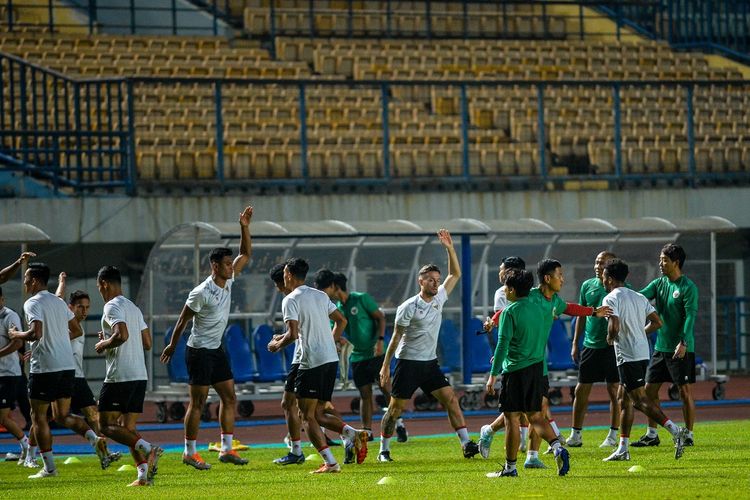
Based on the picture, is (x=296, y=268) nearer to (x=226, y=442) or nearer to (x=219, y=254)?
(x=219, y=254)

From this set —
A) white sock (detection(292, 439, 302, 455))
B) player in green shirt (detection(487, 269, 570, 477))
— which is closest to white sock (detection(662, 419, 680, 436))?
player in green shirt (detection(487, 269, 570, 477))

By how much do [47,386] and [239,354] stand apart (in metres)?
7.38

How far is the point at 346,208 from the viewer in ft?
84.2

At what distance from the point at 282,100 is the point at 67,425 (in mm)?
15689

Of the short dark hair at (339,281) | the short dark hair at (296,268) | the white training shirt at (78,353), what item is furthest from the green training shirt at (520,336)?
the white training shirt at (78,353)

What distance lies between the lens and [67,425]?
14602mm

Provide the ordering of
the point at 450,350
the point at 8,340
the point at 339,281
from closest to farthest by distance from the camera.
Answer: the point at 8,340 < the point at 339,281 < the point at 450,350

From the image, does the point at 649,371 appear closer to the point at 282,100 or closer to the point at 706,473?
the point at 706,473

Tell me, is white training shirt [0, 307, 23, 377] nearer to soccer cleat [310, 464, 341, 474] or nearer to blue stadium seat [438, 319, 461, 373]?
soccer cleat [310, 464, 341, 474]

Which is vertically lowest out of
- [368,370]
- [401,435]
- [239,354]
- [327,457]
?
[401,435]

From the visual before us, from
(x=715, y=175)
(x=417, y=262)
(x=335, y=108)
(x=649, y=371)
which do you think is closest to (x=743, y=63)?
(x=715, y=175)

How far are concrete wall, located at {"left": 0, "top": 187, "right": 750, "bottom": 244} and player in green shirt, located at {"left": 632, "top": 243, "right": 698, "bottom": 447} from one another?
10.9 meters

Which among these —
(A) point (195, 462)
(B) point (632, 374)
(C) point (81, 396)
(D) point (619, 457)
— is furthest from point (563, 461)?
(C) point (81, 396)

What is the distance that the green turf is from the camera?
448 inches
